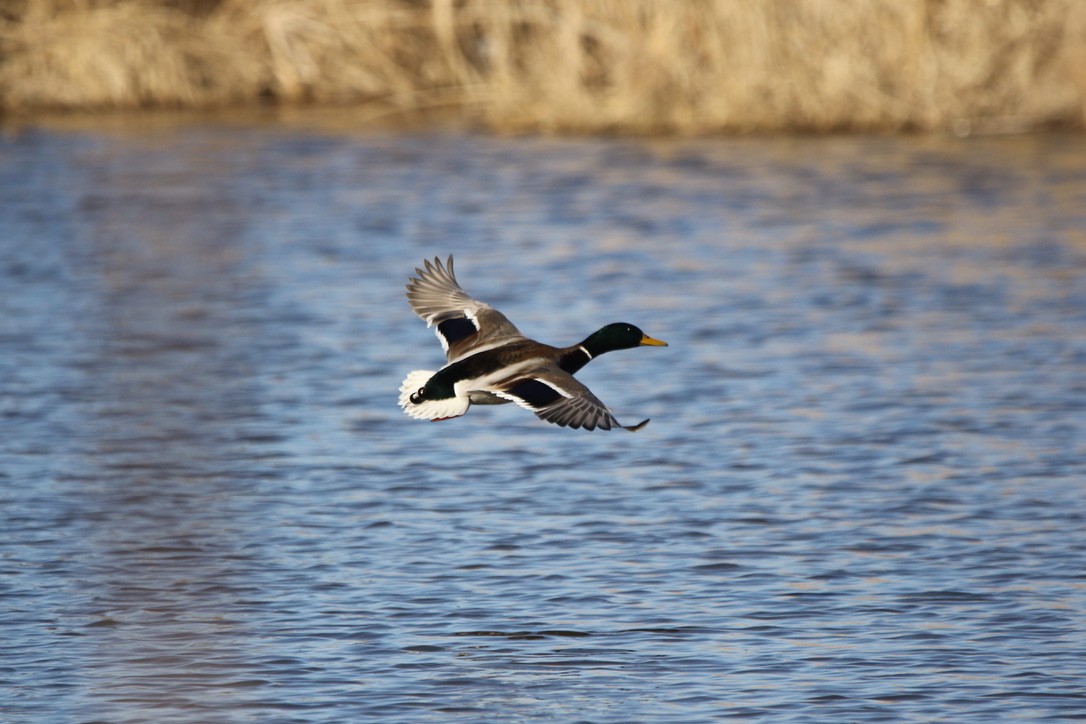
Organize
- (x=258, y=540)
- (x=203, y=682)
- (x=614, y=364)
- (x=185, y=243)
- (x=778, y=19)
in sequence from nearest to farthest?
(x=203, y=682), (x=258, y=540), (x=614, y=364), (x=185, y=243), (x=778, y=19)

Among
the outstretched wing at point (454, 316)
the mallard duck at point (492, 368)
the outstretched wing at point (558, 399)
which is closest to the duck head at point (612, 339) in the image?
the mallard duck at point (492, 368)

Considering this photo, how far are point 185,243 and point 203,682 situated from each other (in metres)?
11.4

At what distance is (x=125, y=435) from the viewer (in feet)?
35.5

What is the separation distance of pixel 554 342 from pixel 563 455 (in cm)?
261

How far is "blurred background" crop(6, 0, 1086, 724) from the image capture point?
23.1 ft

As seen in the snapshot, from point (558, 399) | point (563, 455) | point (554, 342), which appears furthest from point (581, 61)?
point (558, 399)

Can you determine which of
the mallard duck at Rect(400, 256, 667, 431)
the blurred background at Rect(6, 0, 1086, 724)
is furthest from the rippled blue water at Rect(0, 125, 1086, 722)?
the mallard duck at Rect(400, 256, 667, 431)

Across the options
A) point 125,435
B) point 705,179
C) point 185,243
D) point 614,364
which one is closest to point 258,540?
point 125,435

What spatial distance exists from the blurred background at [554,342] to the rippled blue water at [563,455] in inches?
1.4

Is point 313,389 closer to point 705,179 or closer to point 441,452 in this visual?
point 441,452

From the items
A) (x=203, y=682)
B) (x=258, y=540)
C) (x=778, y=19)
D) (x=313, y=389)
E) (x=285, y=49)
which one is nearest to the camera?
(x=203, y=682)

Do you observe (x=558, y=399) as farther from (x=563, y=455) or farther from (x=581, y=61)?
(x=581, y=61)

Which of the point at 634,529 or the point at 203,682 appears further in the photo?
the point at 634,529

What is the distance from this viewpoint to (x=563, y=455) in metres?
10.4
